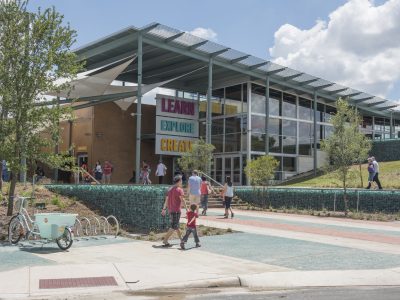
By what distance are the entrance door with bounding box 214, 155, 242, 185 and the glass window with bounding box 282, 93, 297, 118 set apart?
19.3 feet

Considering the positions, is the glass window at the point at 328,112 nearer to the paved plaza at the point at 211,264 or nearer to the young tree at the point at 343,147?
the young tree at the point at 343,147

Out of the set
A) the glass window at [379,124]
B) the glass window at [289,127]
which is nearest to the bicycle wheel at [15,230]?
the glass window at [289,127]

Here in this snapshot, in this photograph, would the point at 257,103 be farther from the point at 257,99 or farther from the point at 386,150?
the point at 386,150

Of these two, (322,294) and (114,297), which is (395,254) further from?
(114,297)

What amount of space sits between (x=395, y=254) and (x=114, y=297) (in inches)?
269

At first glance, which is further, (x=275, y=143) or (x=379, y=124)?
(x=379, y=124)

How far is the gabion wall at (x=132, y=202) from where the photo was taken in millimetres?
15156

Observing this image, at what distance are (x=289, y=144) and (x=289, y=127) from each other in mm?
1376

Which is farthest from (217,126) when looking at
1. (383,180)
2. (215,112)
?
(383,180)

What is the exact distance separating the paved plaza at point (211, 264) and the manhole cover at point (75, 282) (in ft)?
0.05

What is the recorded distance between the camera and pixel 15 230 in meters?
12.2

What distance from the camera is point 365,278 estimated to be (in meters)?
8.92

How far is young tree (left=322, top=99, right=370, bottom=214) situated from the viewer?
21.9 meters

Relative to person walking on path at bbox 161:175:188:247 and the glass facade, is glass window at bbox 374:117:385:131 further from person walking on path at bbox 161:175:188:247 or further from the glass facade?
person walking on path at bbox 161:175:188:247
